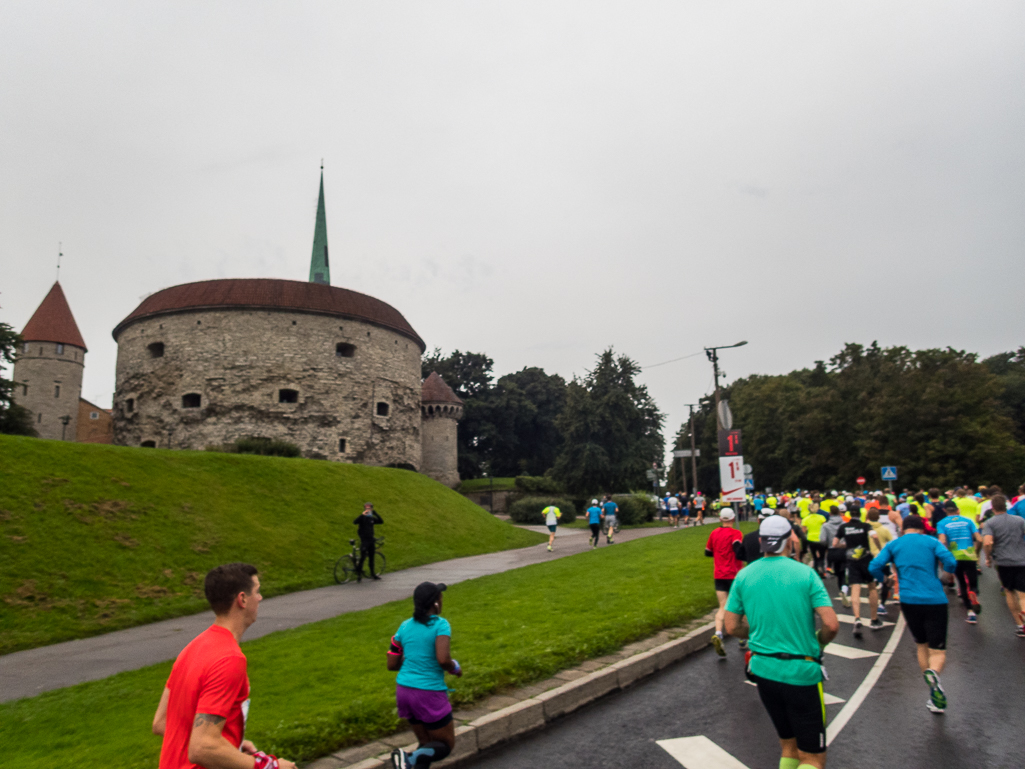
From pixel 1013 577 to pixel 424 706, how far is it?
873 cm

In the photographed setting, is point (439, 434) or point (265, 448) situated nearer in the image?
point (265, 448)

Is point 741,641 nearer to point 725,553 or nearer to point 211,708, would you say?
point 725,553

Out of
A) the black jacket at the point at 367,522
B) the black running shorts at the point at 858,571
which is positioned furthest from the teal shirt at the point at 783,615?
the black jacket at the point at 367,522

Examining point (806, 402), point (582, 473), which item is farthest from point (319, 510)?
point (806, 402)

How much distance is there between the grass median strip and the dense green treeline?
3785cm

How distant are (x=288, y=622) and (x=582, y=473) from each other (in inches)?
1330

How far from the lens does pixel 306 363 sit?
39.2 metres

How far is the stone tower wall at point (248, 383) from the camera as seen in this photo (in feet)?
124

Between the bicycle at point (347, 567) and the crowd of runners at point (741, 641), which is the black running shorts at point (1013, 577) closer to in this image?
the crowd of runners at point (741, 641)

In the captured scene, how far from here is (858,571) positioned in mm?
9602

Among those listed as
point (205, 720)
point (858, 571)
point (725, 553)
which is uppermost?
point (205, 720)

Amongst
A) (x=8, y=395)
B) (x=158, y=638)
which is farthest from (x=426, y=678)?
(x=8, y=395)

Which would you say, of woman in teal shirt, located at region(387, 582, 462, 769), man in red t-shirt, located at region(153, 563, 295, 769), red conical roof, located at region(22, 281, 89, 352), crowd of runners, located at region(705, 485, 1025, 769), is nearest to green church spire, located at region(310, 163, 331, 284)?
red conical roof, located at region(22, 281, 89, 352)

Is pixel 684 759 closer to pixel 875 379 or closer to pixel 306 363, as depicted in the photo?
pixel 306 363
